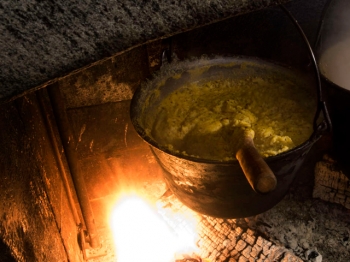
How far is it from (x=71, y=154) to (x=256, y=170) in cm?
184

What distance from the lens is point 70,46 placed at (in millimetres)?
1254

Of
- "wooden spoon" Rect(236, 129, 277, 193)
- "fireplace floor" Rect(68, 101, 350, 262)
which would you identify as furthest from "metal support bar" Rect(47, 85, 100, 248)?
"wooden spoon" Rect(236, 129, 277, 193)

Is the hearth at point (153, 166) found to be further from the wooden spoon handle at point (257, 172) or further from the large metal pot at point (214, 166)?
the wooden spoon handle at point (257, 172)

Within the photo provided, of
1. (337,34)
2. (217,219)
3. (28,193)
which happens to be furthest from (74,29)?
(337,34)

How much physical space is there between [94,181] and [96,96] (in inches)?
37.9

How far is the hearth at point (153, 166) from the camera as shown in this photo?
2514 mm

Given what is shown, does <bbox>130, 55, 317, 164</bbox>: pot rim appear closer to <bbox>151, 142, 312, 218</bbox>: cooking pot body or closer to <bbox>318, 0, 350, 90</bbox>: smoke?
<bbox>151, 142, 312, 218</bbox>: cooking pot body

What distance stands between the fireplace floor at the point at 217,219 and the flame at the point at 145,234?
0.09 m

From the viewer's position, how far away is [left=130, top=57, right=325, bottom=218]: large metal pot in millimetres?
1814

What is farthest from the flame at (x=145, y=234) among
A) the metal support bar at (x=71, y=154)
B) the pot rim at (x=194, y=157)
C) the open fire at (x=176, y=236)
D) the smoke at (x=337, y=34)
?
the smoke at (x=337, y=34)

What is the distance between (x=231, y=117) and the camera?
2.18m

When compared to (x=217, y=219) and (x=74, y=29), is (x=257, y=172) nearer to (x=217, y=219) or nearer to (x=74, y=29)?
(x=74, y=29)

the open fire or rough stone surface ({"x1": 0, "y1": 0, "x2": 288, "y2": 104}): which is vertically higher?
rough stone surface ({"x1": 0, "y1": 0, "x2": 288, "y2": 104})

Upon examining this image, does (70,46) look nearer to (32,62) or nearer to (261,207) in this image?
(32,62)
